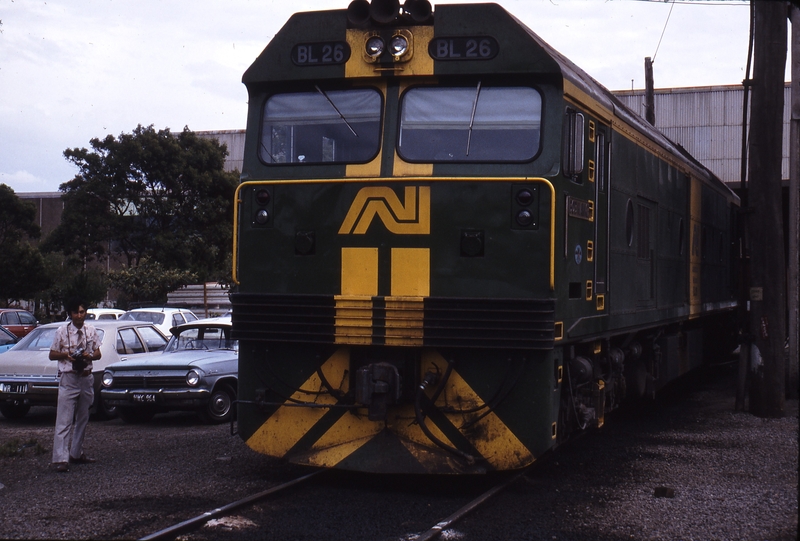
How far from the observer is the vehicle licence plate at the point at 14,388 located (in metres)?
12.4

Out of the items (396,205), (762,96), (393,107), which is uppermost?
(762,96)

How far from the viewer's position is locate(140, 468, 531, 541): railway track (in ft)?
19.3

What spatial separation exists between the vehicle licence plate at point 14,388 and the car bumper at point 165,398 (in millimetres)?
1576

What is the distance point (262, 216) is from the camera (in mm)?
7410

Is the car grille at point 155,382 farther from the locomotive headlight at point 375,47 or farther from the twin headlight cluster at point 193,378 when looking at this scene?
the locomotive headlight at point 375,47

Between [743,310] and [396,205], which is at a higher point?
[396,205]

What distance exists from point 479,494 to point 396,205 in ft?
7.71

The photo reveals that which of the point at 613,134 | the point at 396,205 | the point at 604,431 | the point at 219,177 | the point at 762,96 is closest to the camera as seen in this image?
the point at 396,205

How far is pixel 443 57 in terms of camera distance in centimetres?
713

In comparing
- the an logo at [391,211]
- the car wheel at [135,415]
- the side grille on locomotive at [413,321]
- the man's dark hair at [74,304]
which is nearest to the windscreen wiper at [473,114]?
the an logo at [391,211]

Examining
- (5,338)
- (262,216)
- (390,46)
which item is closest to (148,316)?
(5,338)

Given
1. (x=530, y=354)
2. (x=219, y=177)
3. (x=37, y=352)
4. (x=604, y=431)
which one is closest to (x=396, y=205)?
(x=530, y=354)

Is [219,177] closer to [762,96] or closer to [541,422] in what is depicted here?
[762,96]

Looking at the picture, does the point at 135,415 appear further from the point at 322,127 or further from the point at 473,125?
the point at 473,125
